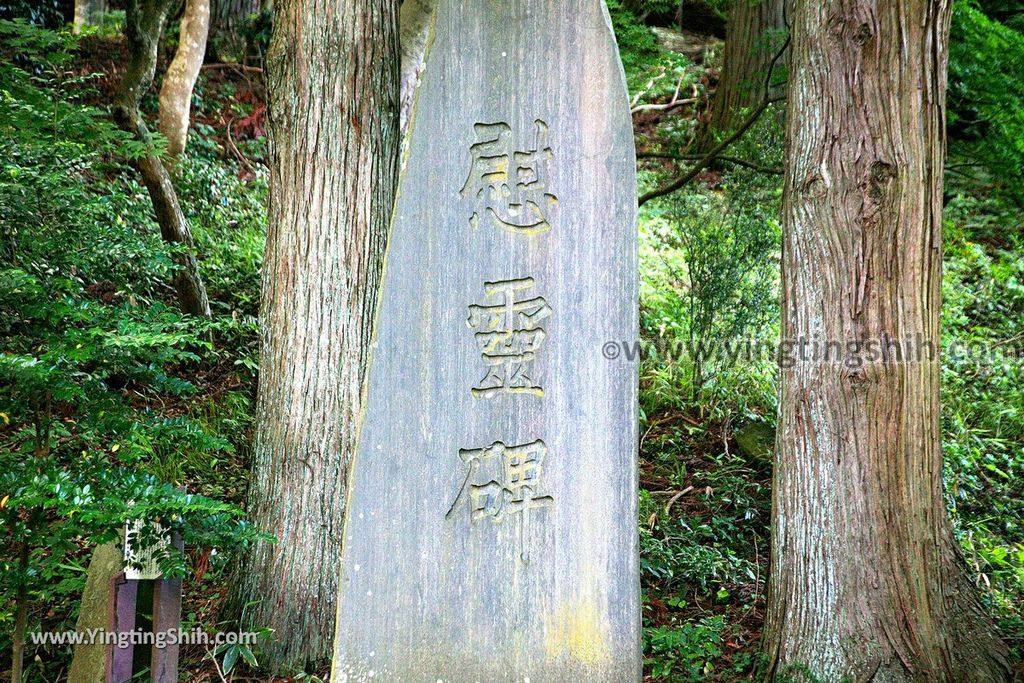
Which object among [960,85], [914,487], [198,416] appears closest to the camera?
[914,487]

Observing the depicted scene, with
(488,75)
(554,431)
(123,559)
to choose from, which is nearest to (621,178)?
(488,75)

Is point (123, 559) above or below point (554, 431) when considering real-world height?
below

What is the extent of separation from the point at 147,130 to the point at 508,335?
169 inches

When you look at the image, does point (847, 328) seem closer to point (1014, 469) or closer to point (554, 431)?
point (554, 431)

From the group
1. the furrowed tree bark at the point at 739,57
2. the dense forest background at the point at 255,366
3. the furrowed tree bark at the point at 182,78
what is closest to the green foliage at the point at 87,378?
the dense forest background at the point at 255,366

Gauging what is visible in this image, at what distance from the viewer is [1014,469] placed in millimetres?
5375

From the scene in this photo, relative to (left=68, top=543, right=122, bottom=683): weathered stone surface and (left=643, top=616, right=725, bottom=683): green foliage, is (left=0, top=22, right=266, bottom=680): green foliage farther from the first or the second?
(left=643, top=616, right=725, bottom=683): green foliage

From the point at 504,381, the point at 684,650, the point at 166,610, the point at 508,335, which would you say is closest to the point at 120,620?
the point at 166,610

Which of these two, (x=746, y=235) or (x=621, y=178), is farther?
(x=746, y=235)

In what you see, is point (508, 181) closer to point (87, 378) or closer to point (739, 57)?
point (87, 378)

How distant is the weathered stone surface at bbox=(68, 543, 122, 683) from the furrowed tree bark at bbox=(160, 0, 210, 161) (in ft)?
15.4

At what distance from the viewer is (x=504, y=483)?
307 cm

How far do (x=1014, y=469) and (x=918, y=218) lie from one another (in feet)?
9.21

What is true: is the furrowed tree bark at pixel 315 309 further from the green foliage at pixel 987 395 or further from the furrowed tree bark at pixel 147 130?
the green foliage at pixel 987 395
